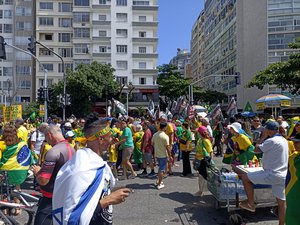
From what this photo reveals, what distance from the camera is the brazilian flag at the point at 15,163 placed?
694cm

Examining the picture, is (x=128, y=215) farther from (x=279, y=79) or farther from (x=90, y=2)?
(x=90, y=2)

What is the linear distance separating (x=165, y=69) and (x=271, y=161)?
59721 mm

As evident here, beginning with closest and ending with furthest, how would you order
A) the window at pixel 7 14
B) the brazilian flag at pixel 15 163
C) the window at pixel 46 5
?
1. the brazilian flag at pixel 15 163
2. the window at pixel 46 5
3. the window at pixel 7 14

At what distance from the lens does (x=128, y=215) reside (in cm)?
720

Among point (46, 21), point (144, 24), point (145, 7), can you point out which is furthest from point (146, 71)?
point (46, 21)

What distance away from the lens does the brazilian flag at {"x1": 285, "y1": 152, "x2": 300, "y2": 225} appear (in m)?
3.75

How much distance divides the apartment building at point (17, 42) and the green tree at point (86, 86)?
1879 cm

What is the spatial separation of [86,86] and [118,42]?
14247mm

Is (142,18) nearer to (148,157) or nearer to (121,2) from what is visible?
(121,2)

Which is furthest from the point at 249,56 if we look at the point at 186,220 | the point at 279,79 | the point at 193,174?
the point at 186,220

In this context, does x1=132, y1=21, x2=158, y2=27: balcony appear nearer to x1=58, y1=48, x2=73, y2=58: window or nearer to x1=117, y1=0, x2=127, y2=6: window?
x1=117, y1=0, x2=127, y2=6: window

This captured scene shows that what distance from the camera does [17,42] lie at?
6369 centimetres

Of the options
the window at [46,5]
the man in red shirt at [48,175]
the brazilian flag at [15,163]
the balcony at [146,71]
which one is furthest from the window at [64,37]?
the man in red shirt at [48,175]

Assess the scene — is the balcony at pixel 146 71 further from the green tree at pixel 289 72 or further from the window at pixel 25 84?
the green tree at pixel 289 72
